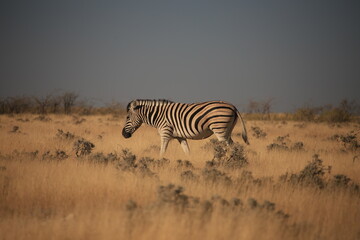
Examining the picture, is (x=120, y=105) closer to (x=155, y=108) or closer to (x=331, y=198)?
(x=155, y=108)

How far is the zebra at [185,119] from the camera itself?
9.66m

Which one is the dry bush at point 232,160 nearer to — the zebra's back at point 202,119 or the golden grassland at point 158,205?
the golden grassland at point 158,205

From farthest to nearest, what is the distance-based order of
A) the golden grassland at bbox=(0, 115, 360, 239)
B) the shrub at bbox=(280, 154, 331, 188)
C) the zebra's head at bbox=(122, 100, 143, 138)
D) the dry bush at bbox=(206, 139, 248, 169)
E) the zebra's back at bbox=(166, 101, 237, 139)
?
the zebra's head at bbox=(122, 100, 143, 138) → the zebra's back at bbox=(166, 101, 237, 139) → the dry bush at bbox=(206, 139, 248, 169) → the shrub at bbox=(280, 154, 331, 188) → the golden grassland at bbox=(0, 115, 360, 239)

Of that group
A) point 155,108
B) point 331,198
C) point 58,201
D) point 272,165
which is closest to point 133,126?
point 155,108

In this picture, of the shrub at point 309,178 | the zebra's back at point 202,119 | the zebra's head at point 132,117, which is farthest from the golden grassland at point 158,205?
the zebra's head at point 132,117

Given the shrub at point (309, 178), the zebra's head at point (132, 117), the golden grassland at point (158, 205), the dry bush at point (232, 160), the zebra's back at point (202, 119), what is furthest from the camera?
the zebra's head at point (132, 117)

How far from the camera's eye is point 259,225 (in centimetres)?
398

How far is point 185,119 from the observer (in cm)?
1019

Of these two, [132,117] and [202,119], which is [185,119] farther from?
[132,117]

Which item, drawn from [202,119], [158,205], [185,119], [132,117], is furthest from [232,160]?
[158,205]

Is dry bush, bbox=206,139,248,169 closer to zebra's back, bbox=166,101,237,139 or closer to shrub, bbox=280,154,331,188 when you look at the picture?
zebra's back, bbox=166,101,237,139

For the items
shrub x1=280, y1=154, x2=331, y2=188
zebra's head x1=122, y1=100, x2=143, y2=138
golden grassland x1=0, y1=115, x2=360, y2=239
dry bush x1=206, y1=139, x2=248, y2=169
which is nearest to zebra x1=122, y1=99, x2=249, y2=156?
zebra's head x1=122, y1=100, x2=143, y2=138

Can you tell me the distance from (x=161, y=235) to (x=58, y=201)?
2337 millimetres

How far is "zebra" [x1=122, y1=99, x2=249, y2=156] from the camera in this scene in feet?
31.7
